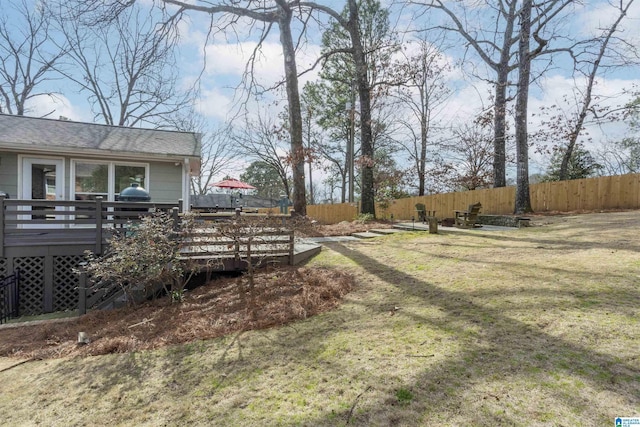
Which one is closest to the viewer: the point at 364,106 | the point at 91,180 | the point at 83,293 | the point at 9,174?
the point at 83,293

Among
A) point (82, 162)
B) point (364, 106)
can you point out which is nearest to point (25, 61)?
point (82, 162)

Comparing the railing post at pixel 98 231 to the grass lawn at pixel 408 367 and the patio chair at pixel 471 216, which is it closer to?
the grass lawn at pixel 408 367

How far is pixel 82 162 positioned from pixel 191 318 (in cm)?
731

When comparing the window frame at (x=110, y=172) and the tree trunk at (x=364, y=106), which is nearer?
the window frame at (x=110, y=172)

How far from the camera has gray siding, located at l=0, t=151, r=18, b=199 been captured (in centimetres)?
828

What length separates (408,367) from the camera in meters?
2.40

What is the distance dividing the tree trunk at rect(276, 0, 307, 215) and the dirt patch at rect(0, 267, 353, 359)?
207 inches

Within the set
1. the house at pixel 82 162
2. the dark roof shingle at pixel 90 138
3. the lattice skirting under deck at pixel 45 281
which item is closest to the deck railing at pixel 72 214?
the lattice skirting under deck at pixel 45 281

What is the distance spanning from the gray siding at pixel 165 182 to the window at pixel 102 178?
0.62 ft

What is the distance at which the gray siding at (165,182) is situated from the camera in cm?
938

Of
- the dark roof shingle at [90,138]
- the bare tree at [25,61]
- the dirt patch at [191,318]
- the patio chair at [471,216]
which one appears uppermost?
the bare tree at [25,61]

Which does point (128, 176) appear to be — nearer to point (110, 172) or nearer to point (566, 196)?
point (110, 172)

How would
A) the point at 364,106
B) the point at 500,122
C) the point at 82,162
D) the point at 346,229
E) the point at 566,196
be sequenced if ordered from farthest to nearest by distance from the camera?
1. the point at 500,122
2. the point at 566,196
3. the point at 364,106
4. the point at 346,229
5. the point at 82,162

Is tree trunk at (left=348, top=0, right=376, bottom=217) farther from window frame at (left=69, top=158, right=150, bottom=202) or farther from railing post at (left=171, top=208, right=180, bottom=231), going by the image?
window frame at (left=69, top=158, right=150, bottom=202)
